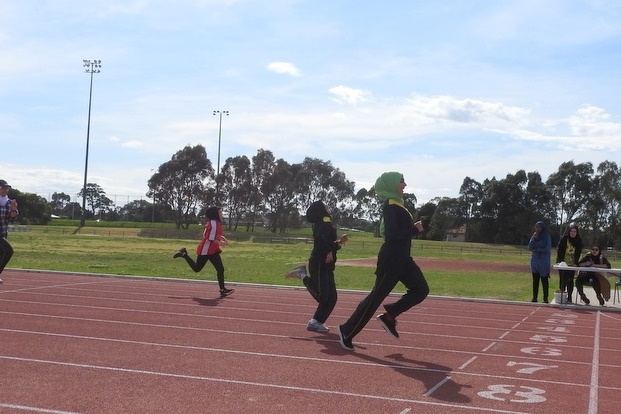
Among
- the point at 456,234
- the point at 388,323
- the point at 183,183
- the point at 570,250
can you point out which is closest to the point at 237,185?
the point at 183,183

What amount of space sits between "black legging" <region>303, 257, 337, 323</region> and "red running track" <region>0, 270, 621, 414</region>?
0.38 m

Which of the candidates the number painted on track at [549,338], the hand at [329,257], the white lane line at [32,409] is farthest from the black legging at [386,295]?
the white lane line at [32,409]

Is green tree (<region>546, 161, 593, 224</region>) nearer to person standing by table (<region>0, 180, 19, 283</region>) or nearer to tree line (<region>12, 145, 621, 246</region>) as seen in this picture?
tree line (<region>12, 145, 621, 246</region>)

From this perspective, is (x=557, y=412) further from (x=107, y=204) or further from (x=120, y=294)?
(x=107, y=204)

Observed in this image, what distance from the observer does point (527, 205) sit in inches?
3558

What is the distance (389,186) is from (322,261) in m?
1.90

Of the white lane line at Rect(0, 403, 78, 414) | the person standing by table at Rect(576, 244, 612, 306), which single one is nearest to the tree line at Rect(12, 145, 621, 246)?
the person standing by table at Rect(576, 244, 612, 306)

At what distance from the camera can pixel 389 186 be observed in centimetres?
818

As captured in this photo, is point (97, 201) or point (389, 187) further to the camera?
point (97, 201)

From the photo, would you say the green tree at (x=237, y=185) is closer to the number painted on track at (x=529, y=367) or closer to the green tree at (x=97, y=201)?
the green tree at (x=97, y=201)

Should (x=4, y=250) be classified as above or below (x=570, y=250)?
below

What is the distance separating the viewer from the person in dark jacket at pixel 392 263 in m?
8.02

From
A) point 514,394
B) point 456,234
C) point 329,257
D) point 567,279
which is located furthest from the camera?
point 456,234

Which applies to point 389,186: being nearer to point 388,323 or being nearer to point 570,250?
point 388,323
